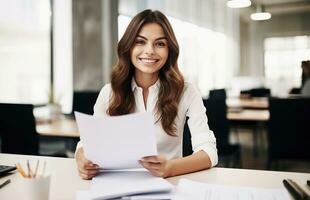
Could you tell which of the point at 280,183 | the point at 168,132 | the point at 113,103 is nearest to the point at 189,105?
the point at 168,132

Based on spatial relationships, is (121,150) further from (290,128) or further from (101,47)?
(101,47)

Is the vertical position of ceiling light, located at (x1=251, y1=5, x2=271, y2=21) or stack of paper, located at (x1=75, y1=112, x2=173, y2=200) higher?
ceiling light, located at (x1=251, y1=5, x2=271, y2=21)

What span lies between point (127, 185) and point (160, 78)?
73 centimetres

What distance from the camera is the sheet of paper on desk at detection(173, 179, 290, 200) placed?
2.83 feet

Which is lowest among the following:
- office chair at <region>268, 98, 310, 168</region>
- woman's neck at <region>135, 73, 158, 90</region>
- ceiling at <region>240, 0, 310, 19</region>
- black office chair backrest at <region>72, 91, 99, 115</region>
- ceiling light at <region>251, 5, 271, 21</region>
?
office chair at <region>268, 98, 310, 168</region>

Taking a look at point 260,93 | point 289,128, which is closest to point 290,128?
point 289,128

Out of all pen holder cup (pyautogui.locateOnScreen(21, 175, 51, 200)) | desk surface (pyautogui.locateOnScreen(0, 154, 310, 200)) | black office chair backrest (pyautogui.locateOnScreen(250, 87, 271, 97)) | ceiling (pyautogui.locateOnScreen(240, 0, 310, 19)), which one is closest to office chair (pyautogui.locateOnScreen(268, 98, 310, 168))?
desk surface (pyautogui.locateOnScreen(0, 154, 310, 200))

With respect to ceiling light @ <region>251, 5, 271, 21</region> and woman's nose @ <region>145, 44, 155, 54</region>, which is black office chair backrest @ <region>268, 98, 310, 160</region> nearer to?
woman's nose @ <region>145, 44, 155, 54</region>

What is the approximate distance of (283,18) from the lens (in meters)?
6.50

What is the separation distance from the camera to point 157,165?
1.04m

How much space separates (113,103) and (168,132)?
0.86 feet

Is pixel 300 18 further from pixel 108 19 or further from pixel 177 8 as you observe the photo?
pixel 108 19

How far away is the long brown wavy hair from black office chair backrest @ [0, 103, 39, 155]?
3.11 ft

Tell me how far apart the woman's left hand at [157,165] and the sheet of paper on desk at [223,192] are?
0.30 feet
